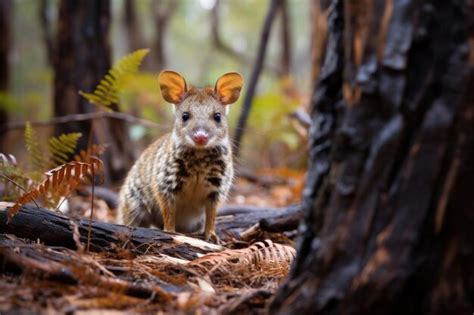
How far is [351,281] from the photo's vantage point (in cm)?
253

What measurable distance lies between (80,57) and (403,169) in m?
6.75

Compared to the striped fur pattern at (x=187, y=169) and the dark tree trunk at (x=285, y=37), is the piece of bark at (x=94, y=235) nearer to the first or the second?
the striped fur pattern at (x=187, y=169)

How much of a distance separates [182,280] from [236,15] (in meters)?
21.3

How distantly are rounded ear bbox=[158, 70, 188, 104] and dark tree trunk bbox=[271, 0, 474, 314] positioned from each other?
3.42 meters

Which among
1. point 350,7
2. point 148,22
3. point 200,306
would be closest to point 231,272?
point 200,306

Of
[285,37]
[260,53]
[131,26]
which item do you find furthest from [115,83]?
[131,26]

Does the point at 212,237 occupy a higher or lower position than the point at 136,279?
lower

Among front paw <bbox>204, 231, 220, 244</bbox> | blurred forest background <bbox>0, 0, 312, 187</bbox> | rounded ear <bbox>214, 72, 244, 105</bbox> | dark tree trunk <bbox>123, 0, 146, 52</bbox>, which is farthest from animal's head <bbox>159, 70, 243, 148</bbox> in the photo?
dark tree trunk <bbox>123, 0, 146, 52</bbox>

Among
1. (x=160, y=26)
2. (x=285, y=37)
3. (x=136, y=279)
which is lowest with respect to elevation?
(x=136, y=279)

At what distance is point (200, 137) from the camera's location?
5.39m

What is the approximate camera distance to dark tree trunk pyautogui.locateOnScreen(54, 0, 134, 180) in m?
8.30

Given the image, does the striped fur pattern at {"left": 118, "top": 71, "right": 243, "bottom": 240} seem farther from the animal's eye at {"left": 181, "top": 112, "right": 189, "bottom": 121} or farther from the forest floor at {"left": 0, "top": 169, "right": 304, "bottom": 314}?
the forest floor at {"left": 0, "top": 169, "right": 304, "bottom": 314}

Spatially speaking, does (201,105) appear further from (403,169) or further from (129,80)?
(129,80)

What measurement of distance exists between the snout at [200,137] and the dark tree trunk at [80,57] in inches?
127
